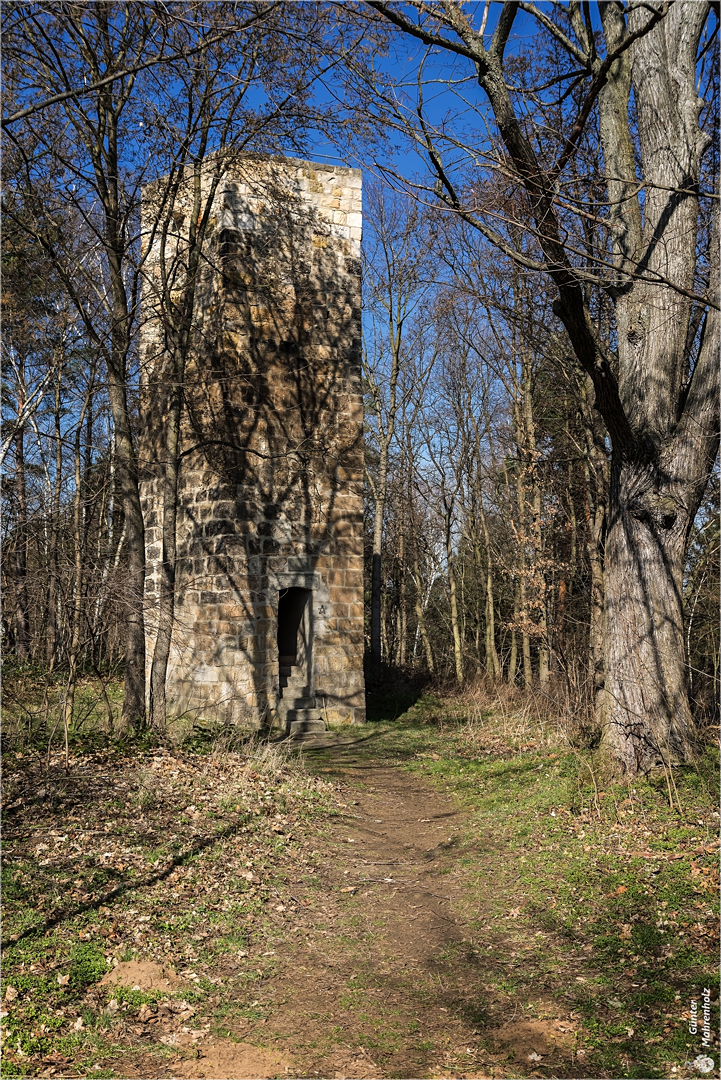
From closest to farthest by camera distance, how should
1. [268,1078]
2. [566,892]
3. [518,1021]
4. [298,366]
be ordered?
[268,1078] < [518,1021] < [566,892] < [298,366]

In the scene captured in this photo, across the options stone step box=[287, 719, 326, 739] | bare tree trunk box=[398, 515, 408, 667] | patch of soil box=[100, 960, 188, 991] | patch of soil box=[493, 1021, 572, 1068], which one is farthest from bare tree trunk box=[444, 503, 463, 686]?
patch of soil box=[493, 1021, 572, 1068]

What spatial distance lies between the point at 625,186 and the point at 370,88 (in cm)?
235

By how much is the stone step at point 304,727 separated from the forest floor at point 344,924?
3.26 meters

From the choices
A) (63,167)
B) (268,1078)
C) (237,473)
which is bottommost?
(268,1078)

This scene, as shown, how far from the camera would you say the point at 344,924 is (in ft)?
16.8

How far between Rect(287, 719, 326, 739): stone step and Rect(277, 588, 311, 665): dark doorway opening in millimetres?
968

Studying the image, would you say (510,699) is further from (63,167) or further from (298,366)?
(63,167)

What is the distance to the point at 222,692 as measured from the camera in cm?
1077

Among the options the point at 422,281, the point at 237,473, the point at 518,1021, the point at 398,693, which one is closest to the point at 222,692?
the point at 237,473

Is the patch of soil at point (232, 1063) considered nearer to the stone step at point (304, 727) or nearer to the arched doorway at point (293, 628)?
the stone step at point (304, 727)

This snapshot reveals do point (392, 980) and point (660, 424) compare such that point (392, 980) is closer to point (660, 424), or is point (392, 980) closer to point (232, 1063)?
point (232, 1063)

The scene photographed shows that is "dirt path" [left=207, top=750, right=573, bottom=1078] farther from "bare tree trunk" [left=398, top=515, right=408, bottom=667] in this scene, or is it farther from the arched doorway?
"bare tree trunk" [left=398, top=515, right=408, bottom=667]

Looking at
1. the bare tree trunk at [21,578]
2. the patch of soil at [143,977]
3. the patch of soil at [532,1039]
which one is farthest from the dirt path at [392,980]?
the bare tree trunk at [21,578]

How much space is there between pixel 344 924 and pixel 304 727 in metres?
6.19
